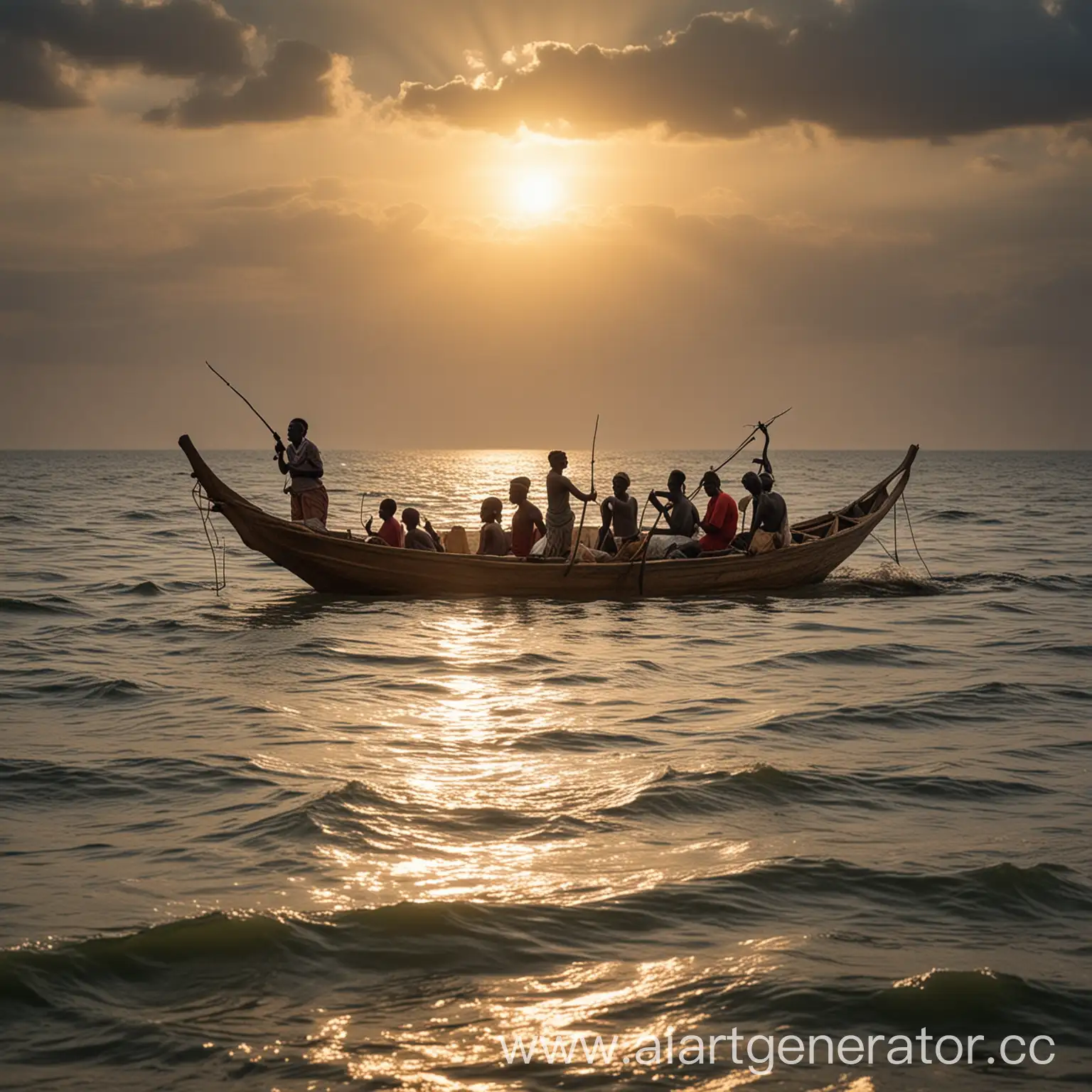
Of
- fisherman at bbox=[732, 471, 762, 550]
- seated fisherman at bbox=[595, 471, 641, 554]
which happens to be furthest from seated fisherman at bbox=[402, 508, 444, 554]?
fisherman at bbox=[732, 471, 762, 550]

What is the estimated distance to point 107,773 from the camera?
8648 mm

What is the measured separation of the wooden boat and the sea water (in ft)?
5.82

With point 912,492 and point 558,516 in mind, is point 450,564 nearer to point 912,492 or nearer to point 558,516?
point 558,516

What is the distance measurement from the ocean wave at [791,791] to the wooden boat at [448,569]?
27.5 feet

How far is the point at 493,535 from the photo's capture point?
1728 centimetres

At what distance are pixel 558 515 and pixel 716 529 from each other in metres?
2.45

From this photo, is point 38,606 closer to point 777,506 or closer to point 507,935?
point 777,506

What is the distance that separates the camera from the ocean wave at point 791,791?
25.9 feet

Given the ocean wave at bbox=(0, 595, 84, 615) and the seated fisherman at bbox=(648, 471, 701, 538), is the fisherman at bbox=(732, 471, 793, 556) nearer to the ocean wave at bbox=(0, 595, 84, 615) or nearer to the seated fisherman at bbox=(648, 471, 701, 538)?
the seated fisherman at bbox=(648, 471, 701, 538)

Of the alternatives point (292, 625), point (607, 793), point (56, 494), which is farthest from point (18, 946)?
point (56, 494)

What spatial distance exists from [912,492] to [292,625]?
58.1 meters

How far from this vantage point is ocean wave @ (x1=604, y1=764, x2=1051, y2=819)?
790 cm

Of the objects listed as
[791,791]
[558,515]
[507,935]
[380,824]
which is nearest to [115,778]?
[380,824]

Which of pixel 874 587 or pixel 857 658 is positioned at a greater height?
pixel 874 587
